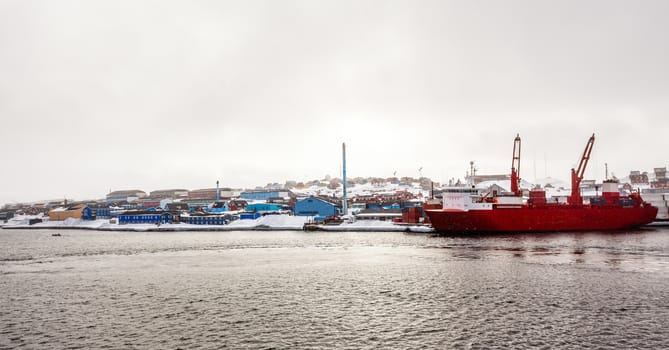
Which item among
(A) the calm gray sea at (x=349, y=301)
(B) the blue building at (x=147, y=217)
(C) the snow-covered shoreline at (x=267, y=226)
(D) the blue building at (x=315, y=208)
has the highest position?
(D) the blue building at (x=315, y=208)

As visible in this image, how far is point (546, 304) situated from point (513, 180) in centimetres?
5029

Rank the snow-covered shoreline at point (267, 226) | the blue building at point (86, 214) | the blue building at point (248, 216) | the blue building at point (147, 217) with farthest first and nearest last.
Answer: the blue building at point (86, 214), the blue building at point (147, 217), the blue building at point (248, 216), the snow-covered shoreline at point (267, 226)

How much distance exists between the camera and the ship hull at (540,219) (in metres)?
55.8

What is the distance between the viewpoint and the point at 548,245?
43062 millimetres

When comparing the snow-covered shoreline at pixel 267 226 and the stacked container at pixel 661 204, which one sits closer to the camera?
the snow-covered shoreline at pixel 267 226

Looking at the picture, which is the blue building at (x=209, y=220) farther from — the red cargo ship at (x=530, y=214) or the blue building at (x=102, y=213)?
the red cargo ship at (x=530, y=214)

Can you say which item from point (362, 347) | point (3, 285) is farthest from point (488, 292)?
point (3, 285)

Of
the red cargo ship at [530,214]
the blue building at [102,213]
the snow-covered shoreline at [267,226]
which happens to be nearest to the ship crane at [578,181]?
the red cargo ship at [530,214]

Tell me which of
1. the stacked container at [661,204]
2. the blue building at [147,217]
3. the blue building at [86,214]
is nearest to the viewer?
the stacked container at [661,204]

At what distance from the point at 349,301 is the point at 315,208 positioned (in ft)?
218

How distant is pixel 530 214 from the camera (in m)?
57.2

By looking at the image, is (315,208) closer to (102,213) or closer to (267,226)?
(267,226)

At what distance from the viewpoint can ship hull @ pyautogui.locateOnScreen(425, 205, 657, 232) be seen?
2196 inches

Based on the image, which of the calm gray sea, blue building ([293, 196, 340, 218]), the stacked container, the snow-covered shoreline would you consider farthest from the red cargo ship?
blue building ([293, 196, 340, 218])
